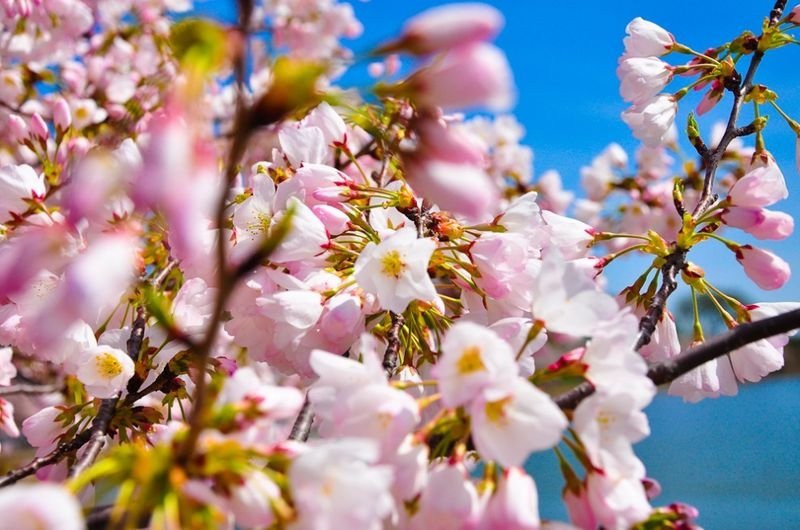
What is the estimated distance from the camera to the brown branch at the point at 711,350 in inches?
22.2

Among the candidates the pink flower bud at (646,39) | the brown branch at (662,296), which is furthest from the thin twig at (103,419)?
the pink flower bud at (646,39)

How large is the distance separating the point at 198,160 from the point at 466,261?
0.59 meters

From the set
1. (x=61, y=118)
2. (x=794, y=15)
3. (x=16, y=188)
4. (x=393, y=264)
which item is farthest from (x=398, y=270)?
(x=61, y=118)

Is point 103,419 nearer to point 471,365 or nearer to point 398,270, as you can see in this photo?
point 398,270

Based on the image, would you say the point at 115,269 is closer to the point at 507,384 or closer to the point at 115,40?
the point at 507,384

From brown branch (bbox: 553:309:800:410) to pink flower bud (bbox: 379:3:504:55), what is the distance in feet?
0.99

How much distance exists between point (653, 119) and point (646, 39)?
0.14 metres

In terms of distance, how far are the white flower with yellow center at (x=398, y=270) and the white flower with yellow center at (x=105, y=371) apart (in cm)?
35

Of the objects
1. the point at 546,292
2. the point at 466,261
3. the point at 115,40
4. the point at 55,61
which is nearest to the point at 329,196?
the point at 466,261

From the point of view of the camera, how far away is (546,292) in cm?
56

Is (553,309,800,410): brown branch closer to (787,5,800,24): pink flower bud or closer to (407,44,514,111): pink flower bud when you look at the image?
(407,44,514,111): pink flower bud

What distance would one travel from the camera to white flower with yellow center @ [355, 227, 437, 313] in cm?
74

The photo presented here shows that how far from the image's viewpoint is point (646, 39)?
1172 mm

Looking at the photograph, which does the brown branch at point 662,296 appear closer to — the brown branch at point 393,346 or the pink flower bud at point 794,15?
Result: the brown branch at point 393,346
